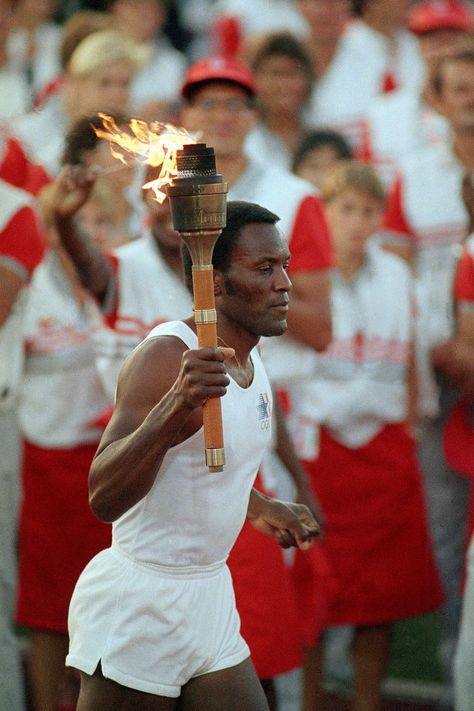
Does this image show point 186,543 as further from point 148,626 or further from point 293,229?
point 293,229

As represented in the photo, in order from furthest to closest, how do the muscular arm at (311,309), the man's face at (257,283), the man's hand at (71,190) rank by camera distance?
the muscular arm at (311,309), the man's hand at (71,190), the man's face at (257,283)

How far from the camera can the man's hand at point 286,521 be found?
4262 millimetres

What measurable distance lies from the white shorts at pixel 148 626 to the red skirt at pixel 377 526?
2635 millimetres

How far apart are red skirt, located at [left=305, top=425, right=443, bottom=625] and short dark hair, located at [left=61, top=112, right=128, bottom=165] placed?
1.78m

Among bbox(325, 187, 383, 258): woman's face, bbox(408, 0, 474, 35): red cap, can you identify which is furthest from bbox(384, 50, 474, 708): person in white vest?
bbox(408, 0, 474, 35): red cap

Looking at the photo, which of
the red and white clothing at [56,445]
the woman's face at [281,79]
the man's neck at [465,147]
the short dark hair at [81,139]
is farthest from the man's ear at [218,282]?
the woman's face at [281,79]

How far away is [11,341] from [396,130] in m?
2.78

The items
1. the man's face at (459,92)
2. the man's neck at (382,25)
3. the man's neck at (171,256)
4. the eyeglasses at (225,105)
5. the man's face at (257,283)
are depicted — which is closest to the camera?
the man's face at (257,283)

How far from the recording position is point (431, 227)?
7234 mm

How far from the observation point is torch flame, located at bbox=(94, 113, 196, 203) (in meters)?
3.89

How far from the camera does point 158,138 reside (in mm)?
3998

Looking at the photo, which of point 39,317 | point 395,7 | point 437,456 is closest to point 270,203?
→ point 39,317

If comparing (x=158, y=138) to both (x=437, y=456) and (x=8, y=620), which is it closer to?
(x=8, y=620)

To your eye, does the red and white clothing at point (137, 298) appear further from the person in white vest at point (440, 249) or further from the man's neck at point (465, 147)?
the man's neck at point (465, 147)
